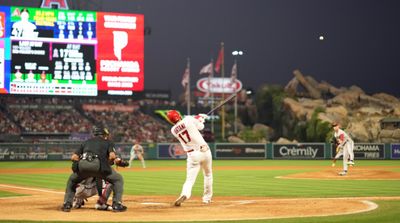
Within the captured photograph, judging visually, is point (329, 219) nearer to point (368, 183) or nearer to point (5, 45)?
point (368, 183)

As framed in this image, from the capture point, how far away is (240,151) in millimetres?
49156

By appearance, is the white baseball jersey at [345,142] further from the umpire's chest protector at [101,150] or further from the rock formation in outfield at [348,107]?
the rock formation in outfield at [348,107]

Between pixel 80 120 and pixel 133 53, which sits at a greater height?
pixel 133 53

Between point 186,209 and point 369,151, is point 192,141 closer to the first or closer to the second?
point 186,209

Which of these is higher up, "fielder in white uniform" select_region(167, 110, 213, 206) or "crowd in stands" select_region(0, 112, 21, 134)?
"crowd in stands" select_region(0, 112, 21, 134)

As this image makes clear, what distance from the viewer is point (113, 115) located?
6519 cm

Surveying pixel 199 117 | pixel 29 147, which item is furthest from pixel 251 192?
pixel 29 147

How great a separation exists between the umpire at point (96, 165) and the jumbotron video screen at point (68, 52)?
32706mm

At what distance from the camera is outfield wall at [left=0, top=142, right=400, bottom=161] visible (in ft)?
153

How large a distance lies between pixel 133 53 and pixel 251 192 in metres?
29.8

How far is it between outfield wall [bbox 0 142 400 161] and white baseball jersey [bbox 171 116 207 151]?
114ft

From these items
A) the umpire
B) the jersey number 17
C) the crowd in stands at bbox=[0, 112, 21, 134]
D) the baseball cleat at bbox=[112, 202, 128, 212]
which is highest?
the crowd in stands at bbox=[0, 112, 21, 134]

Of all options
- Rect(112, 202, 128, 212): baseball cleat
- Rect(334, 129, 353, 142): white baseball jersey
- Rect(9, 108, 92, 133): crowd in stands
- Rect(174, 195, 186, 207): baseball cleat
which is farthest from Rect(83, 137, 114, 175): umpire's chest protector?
Rect(9, 108, 92, 133): crowd in stands

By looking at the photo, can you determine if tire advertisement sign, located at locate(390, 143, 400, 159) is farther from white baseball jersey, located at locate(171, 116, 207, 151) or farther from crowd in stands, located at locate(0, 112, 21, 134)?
white baseball jersey, located at locate(171, 116, 207, 151)
